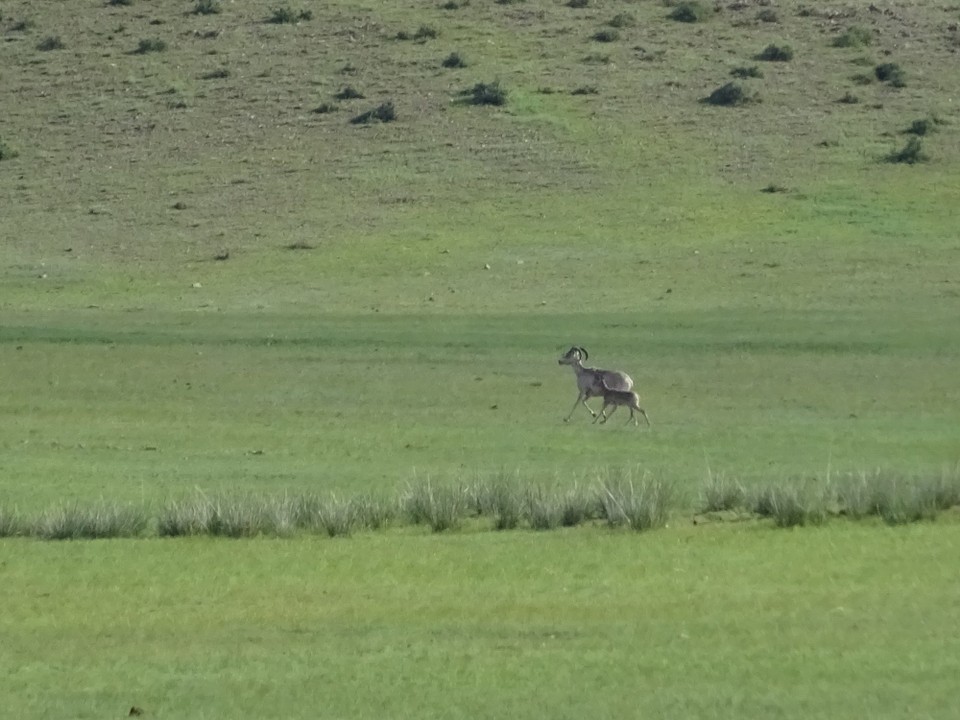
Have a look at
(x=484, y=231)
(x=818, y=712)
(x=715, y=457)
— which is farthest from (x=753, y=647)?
(x=484, y=231)

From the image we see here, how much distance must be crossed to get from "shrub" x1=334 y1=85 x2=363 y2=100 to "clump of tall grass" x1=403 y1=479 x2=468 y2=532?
121 feet

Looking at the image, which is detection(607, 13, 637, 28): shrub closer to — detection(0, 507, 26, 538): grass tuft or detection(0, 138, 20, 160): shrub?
detection(0, 138, 20, 160): shrub

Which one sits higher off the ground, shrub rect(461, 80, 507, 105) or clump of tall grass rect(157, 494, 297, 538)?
clump of tall grass rect(157, 494, 297, 538)

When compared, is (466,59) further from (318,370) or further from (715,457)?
(715,457)

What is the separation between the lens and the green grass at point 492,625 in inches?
400

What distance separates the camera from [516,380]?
28031 millimetres

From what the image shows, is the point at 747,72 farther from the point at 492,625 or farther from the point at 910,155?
the point at 492,625

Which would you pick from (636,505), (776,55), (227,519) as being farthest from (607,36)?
(227,519)

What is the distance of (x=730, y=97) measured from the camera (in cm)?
5153

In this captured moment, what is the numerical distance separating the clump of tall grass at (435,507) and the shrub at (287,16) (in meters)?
45.1

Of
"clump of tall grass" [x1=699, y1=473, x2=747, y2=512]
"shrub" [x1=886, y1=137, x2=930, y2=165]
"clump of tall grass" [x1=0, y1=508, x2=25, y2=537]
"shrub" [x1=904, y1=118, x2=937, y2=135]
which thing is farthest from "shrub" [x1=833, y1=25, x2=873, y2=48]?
"clump of tall grass" [x1=0, y1=508, x2=25, y2=537]

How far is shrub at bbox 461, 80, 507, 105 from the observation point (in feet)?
169

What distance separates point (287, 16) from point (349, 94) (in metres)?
8.45

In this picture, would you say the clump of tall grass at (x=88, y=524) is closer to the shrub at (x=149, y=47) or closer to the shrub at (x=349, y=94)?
the shrub at (x=349, y=94)
